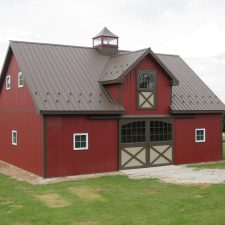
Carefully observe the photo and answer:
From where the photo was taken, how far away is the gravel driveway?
1794cm

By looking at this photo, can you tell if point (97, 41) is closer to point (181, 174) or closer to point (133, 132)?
point (133, 132)

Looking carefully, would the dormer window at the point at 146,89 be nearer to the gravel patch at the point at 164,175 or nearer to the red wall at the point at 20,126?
the gravel patch at the point at 164,175

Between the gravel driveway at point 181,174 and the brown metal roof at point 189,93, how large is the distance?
334 cm

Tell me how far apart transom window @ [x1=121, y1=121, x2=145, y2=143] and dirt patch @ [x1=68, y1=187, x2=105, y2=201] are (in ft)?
17.4

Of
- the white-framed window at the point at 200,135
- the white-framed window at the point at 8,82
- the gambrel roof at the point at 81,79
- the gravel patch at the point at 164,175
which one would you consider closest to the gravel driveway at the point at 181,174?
the gravel patch at the point at 164,175

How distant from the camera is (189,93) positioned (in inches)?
968

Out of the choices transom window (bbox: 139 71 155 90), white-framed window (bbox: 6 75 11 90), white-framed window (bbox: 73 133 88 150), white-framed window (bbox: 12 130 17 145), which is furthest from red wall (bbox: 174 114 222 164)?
white-framed window (bbox: 6 75 11 90)

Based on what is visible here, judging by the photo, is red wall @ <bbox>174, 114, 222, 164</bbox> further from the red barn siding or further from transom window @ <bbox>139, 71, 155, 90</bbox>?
transom window @ <bbox>139, 71, 155, 90</bbox>

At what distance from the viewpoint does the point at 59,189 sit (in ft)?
53.3

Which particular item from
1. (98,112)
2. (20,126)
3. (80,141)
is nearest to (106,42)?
(98,112)

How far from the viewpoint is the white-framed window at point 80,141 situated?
19.7 m

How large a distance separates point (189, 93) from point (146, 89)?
415 centimetres

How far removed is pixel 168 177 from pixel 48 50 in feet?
33.0

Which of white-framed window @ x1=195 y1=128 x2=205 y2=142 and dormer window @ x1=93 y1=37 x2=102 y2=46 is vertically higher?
dormer window @ x1=93 y1=37 x2=102 y2=46
